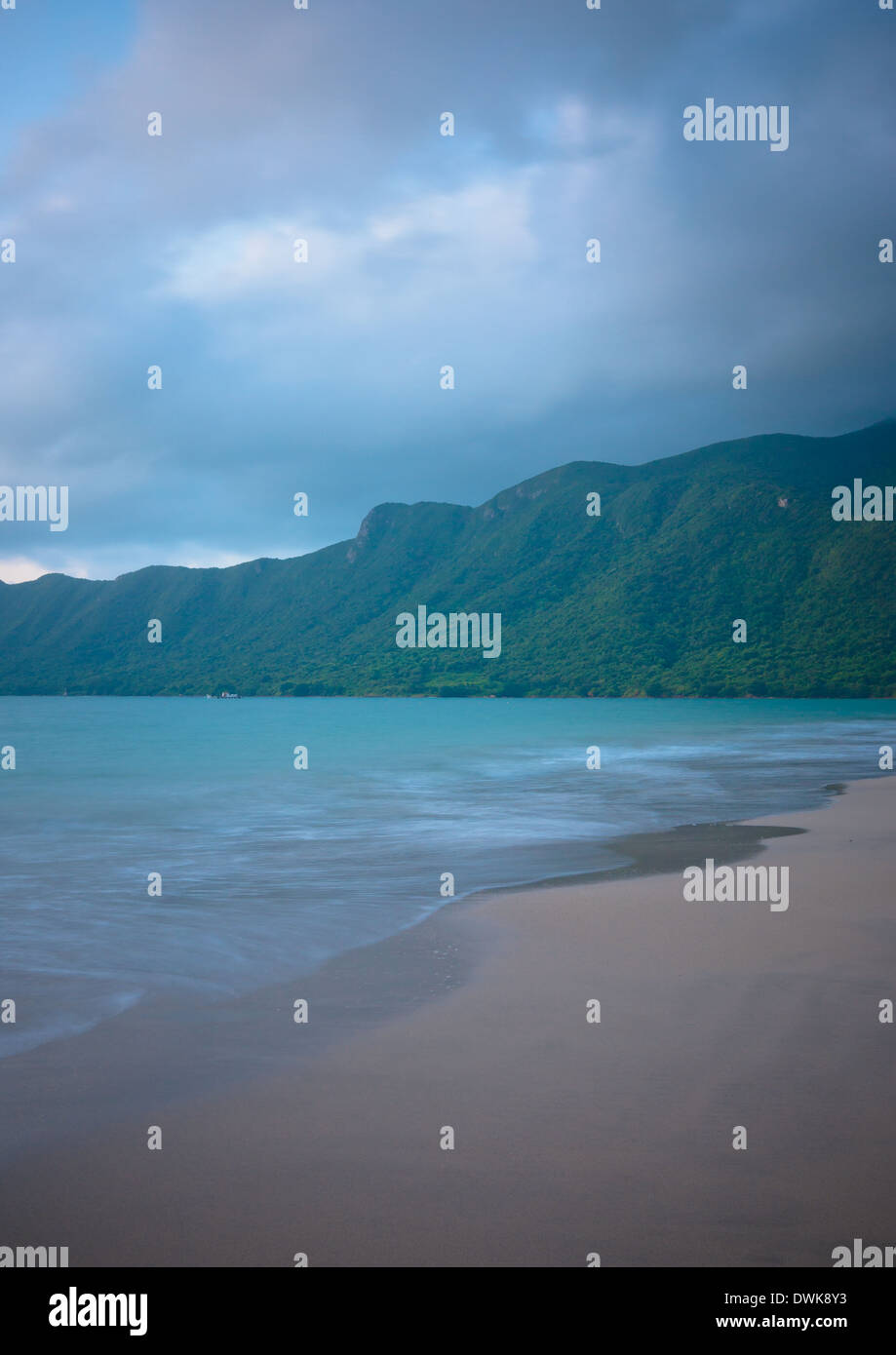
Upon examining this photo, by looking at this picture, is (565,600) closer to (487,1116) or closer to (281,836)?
(281,836)

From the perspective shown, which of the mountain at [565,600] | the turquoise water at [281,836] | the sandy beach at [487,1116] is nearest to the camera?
the sandy beach at [487,1116]

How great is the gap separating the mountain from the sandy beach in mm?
110933

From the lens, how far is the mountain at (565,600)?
113625 mm

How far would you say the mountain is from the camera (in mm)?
113625

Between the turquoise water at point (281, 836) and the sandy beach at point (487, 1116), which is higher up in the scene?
the turquoise water at point (281, 836)

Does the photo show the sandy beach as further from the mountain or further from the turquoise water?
the mountain

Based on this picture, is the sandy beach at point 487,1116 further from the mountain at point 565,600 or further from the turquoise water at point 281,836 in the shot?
the mountain at point 565,600

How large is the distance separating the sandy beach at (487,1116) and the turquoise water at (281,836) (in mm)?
1183

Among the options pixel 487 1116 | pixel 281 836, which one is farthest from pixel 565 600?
pixel 487 1116

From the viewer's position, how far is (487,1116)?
4.61 metres

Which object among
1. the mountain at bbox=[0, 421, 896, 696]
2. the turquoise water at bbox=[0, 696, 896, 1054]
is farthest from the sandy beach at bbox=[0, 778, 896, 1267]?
the mountain at bbox=[0, 421, 896, 696]

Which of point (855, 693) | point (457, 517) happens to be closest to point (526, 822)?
point (855, 693)

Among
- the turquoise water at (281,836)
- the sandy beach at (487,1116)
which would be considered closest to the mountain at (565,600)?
the turquoise water at (281,836)
